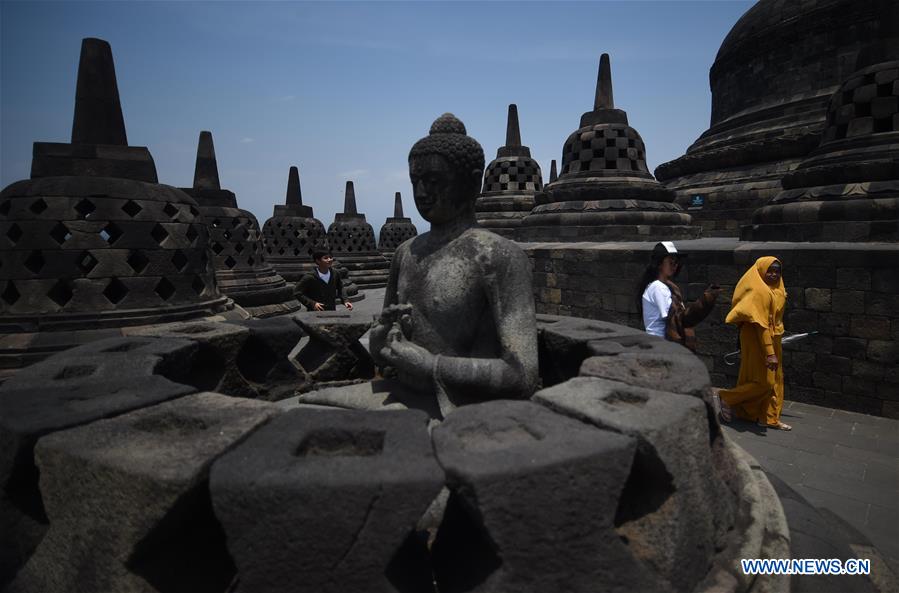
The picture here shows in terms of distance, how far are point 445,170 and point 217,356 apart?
1.96 metres

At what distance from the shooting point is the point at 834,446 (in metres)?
3.85

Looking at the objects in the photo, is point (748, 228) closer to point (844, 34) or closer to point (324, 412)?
point (324, 412)

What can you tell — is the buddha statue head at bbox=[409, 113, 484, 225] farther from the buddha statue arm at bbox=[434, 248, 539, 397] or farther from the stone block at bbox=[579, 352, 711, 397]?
the stone block at bbox=[579, 352, 711, 397]

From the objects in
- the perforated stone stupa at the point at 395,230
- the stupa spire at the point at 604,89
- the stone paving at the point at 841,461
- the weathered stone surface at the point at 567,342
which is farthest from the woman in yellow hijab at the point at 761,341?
the perforated stone stupa at the point at 395,230

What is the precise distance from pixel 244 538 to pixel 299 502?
0.62ft

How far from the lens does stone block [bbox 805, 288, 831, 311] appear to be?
4773mm

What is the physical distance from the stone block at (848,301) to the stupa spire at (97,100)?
26.6 feet

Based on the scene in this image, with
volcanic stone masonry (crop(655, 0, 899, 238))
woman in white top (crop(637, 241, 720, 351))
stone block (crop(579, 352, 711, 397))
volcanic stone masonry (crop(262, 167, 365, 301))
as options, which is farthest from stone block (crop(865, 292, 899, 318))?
volcanic stone masonry (crop(262, 167, 365, 301))

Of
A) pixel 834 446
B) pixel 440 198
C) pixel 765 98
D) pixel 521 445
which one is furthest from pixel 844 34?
pixel 521 445

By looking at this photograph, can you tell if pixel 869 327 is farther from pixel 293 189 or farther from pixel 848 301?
pixel 293 189

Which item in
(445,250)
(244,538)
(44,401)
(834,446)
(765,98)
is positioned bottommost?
(834,446)

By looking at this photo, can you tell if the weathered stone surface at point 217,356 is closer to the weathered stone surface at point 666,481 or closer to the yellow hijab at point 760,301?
the weathered stone surface at point 666,481

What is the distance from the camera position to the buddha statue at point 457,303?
206 centimetres

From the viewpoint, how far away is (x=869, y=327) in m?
4.56
